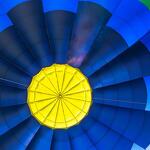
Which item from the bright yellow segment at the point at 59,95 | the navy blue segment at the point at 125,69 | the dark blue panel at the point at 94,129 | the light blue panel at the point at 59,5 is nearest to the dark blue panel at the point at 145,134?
the dark blue panel at the point at 94,129

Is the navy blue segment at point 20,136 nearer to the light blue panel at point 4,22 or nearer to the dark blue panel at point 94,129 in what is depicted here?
the dark blue panel at point 94,129

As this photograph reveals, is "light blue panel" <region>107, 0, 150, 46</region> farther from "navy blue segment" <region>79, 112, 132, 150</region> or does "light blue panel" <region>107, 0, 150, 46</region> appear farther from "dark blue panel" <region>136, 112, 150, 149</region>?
"navy blue segment" <region>79, 112, 132, 150</region>

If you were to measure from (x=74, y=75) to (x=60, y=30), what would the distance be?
0.62m

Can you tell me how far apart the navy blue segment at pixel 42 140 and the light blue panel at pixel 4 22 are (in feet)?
4.60

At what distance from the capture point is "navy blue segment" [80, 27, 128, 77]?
6.24 meters

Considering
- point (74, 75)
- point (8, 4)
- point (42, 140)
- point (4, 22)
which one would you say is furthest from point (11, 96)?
point (8, 4)

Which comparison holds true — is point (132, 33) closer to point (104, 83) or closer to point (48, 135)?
point (104, 83)

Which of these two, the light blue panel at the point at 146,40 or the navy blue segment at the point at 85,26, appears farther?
the light blue panel at the point at 146,40

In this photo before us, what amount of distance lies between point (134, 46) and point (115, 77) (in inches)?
18.3

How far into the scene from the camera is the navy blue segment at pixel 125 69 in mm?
6465

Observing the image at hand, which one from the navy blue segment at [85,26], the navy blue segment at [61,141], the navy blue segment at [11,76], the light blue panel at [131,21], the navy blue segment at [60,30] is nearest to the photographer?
the light blue panel at [131,21]

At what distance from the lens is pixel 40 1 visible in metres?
6.22

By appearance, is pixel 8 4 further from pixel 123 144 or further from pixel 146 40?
pixel 123 144

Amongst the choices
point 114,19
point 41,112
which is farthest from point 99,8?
point 41,112
